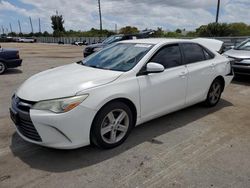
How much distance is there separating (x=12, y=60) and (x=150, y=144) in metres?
8.40

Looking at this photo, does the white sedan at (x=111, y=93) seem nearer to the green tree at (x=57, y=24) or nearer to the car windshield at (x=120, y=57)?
the car windshield at (x=120, y=57)

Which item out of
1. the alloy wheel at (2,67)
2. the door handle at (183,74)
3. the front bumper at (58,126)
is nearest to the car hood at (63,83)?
the front bumper at (58,126)

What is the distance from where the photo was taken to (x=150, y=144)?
3.74m

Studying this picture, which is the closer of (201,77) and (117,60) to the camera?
(117,60)

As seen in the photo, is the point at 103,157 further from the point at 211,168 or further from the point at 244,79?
the point at 244,79

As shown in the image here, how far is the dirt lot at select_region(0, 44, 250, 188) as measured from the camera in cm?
Answer: 287

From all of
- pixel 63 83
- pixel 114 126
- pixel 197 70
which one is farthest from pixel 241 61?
pixel 63 83

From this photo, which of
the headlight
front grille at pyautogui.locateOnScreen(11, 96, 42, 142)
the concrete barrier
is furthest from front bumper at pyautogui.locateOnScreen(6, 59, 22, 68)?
the concrete barrier

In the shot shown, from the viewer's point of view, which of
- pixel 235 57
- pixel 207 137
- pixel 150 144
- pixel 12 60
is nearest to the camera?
pixel 150 144

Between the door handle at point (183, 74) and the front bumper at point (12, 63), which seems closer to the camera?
the door handle at point (183, 74)

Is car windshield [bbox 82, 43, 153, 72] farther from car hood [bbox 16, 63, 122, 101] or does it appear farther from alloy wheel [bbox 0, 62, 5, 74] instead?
alloy wheel [bbox 0, 62, 5, 74]

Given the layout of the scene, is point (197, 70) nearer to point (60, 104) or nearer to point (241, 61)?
point (60, 104)

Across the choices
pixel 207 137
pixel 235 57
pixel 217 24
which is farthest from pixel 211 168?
pixel 217 24

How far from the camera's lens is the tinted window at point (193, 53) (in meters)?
4.67
